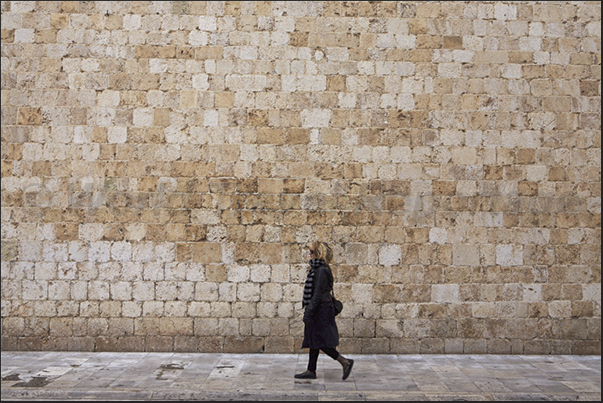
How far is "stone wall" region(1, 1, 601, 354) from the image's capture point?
775 centimetres

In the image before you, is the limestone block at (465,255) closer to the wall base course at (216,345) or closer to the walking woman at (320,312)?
the wall base course at (216,345)

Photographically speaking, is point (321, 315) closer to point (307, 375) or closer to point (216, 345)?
point (307, 375)

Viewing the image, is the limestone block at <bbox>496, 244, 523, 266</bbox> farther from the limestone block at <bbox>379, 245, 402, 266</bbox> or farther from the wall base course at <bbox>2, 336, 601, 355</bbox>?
the limestone block at <bbox>379, 245, 402, 266</bbox>

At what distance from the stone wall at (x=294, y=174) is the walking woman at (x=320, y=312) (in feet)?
4.89

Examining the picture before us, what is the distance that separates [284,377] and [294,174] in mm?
2896

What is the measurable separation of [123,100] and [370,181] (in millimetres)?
3821

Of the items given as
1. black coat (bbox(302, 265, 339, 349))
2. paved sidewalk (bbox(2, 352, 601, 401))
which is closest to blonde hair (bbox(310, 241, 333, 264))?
black coat (bbox(302, 265, 339, 349))

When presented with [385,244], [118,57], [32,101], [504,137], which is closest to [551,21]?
[504,137]

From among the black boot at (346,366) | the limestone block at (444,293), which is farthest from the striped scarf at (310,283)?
the limestone block at (444,293)

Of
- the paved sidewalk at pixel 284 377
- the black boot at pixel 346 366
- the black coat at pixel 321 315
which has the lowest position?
Answer: the paved sidewalk at pixel 284 377

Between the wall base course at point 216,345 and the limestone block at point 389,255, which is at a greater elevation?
the limestone block at point 389,255

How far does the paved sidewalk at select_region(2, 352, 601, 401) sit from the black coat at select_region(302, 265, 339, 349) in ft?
1.59

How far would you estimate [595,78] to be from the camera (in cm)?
805

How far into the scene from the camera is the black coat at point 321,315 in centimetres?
607
